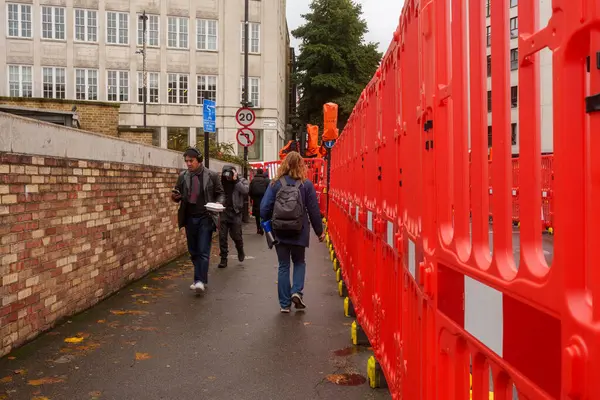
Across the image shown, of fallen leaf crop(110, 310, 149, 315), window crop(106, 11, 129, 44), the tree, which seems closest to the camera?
fallen leaf crop(110, 310, 149, 315)

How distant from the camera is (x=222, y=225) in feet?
35.9

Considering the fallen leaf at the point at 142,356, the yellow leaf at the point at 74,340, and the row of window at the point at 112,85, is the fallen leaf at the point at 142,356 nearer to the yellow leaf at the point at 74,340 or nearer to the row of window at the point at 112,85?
the yellow leaf at the point at 74,340

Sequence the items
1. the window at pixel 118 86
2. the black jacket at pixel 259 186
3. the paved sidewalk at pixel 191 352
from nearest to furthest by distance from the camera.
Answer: the paved sidewalk at pixel 191 352, the black jacket at pixel 259 186, the window at pixel 118 86

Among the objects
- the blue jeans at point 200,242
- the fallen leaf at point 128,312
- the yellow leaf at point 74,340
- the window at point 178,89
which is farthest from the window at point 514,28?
the window at point 178,89

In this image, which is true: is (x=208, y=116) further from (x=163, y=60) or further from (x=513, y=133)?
(x=163, y=60)

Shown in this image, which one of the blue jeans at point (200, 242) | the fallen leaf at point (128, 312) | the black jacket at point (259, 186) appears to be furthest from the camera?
the black jacket at point (259, 186)

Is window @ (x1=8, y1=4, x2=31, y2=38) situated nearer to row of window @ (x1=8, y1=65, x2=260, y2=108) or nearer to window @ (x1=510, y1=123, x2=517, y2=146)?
row of window @ (x1=8, y1=65, x2=260, y2=108)

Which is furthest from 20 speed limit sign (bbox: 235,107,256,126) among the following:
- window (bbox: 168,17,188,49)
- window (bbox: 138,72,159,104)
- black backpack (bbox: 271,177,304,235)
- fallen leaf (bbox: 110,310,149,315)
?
window (bbox: 168,17,188,49)

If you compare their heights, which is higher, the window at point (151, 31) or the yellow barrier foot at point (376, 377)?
the window at point (151, 31)

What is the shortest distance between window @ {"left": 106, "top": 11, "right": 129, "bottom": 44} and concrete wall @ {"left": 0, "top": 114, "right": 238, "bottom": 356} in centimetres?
3471

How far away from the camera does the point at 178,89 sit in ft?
137

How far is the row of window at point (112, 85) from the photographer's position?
4006 cm

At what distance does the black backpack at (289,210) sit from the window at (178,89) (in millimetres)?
35775

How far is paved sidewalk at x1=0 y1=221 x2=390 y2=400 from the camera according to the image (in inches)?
171
